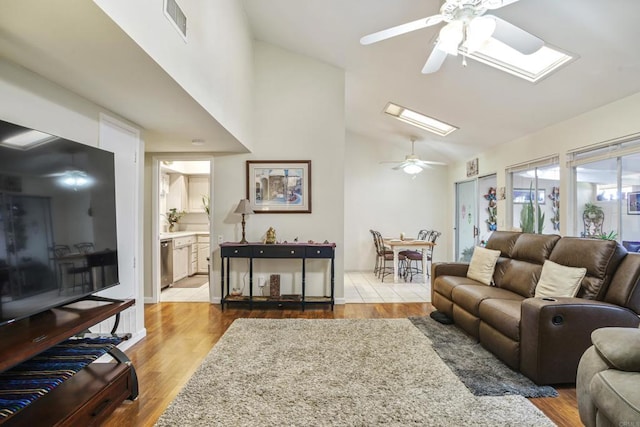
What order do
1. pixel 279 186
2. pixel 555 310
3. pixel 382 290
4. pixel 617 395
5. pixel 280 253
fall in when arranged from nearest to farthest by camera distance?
pixel 617 395
pixel 555 310
pixel 280 253
pixel 279 186
pixel 382 290

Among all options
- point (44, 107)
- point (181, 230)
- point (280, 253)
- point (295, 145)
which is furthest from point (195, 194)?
point (44, 107)

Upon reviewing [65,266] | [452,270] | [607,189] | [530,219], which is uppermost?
[607,189]

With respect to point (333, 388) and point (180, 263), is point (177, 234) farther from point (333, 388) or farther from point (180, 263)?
point (333, 388)

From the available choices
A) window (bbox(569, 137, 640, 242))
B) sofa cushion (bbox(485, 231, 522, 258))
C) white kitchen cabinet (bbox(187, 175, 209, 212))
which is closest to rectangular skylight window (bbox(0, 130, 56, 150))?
sofa cushion (bbox(485, 231, 522, 258))

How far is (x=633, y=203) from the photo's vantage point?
119 inches

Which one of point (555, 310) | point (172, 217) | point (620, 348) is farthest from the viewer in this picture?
point (172, 217)

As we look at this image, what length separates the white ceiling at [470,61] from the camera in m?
2.40

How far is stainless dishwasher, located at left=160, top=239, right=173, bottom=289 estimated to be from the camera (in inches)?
195

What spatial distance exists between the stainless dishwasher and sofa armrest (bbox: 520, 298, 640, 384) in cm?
488

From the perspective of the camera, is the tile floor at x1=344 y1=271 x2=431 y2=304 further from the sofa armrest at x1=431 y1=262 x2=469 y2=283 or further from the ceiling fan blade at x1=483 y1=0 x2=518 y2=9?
the ceiling fan blade at x1=483 y1=0 x2=518 y2=9

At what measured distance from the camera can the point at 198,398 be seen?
2.10 meters

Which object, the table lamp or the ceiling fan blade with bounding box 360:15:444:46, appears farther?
the table lamp

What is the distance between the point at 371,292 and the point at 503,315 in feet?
8.77

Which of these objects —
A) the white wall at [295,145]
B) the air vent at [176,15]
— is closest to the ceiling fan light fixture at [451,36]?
the air vent at [176,15]
